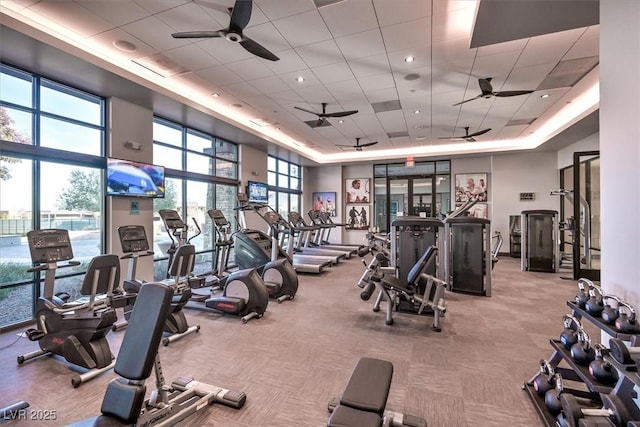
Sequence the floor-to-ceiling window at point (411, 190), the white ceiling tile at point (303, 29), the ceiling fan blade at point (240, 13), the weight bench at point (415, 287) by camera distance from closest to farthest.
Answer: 1. the ceiling fan blade at point (240, 13)
2. the white ceiling tile at point (303, 29)
3. the weight bench at point (415, 287)
4. the floor-to-ceiling window at point (411, 190)

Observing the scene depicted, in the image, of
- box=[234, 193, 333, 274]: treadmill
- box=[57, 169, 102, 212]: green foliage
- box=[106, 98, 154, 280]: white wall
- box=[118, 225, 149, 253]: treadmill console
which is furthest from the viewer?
box=[234, 193, 333, 274]: treadmill

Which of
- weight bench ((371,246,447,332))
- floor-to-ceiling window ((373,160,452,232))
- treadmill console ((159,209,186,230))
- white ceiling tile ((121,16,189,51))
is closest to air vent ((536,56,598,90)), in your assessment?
weight bench ((371,246,447,332))

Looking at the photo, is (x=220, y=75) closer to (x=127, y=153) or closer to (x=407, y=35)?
(x=127, y=153)

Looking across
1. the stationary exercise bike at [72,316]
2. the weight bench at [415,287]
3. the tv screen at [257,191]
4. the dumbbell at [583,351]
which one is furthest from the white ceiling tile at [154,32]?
the dumbbell at [583,351]

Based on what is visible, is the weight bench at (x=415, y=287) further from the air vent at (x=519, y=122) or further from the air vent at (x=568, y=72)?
the air vent at (x=519, y=122)

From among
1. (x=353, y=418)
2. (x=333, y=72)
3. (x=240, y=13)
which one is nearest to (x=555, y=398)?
(x=353, y=418)

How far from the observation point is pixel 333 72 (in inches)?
187

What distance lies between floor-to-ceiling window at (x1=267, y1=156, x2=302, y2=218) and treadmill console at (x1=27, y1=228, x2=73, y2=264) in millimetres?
6938

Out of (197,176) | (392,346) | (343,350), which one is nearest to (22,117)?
(197,176)

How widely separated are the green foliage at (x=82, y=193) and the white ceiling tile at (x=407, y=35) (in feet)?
16.2

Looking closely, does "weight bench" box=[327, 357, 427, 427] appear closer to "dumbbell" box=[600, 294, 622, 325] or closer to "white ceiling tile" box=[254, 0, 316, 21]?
"dumbbell" box=[600, 294, 622, 325]

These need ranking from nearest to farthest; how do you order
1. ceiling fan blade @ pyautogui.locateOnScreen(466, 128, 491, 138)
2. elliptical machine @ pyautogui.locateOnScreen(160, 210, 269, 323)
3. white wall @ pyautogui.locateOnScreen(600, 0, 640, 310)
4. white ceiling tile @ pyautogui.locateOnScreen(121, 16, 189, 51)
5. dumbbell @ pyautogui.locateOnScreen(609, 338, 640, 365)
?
1. dumbbell @ pyautogui.locateOnScreen(609, 338, 640, 365)
2. white wall @ pyautogui.locateOnScreen(600, 0, 640, 310)
3. white ceiling tile @ pyautogui.locateOnScreen(121, 16, 189, 51)
4. elliptical machine @ pyautogui.locateOnScreen(160, 210, 269, 323)
5. ceiling fan blade @ pyautogui.locateOnScreen(466, 128, 491, 138)

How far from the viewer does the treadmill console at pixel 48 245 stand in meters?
2.98

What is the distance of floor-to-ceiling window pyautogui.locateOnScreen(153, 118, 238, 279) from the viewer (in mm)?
6031
